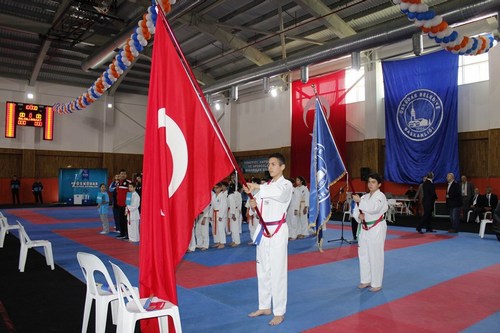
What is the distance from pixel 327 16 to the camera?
1500 cm

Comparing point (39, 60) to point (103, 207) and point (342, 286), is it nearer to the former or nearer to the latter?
point (103, 207)

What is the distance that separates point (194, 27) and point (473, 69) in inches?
463

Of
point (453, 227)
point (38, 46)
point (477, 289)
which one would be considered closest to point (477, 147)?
point (453, 227)

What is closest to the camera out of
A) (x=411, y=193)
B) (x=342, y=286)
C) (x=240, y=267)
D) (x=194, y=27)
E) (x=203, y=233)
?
(x=342, y=286)

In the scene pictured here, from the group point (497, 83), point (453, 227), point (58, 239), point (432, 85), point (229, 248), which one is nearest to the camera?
point (229, 248)

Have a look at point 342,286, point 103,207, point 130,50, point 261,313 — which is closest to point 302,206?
point 342,286

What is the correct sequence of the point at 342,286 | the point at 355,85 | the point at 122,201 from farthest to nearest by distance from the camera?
the point at 355,85 → the point at 122,201 → the point at 342,286

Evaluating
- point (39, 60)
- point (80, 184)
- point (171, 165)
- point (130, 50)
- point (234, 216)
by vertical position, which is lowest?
point (234, 216)

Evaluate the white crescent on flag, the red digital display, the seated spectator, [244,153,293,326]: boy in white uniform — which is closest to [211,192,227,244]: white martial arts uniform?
[244,153,293,326]: boy in white uniform

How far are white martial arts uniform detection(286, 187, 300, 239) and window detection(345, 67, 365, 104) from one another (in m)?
9.50

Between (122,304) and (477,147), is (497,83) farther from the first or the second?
(122,304)

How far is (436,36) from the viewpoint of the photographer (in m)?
7.83

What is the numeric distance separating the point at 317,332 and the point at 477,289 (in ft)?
10.2

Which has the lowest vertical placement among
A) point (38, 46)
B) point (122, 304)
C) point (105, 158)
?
point (122, 304)
